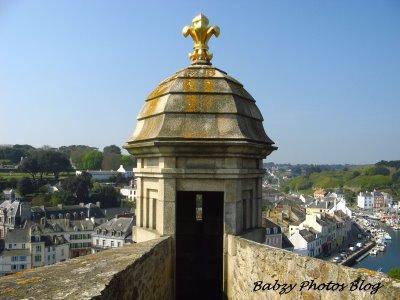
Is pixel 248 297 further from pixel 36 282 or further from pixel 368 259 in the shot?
pixel 368 259

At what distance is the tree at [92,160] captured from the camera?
172 metres

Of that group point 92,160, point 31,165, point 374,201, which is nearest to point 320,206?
point 374,201

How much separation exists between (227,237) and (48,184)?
12348 centimetres

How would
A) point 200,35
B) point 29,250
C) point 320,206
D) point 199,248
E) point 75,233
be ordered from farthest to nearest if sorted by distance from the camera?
point 320,206
point 75,233
point 29,250
point 199,248
point 200,35

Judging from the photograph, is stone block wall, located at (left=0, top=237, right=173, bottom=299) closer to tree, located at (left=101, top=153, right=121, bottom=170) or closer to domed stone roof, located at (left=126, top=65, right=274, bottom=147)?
domed stone roof, located at (left=126, top=65, right=274, bottom=147)

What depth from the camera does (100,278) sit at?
12.3 feet

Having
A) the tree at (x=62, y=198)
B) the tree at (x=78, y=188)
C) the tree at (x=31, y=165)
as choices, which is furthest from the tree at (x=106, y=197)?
the tree at (x=31, y=165)

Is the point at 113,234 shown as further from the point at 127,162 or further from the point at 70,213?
the point at 127,162

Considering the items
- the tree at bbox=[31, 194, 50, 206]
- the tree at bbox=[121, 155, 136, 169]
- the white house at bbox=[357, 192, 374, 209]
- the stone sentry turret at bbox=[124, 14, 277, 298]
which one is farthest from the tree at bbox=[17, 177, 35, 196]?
the white house at bbox=[357, 192, 374, 209]

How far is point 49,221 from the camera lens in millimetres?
76438

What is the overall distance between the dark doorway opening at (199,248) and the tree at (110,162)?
176283 mm

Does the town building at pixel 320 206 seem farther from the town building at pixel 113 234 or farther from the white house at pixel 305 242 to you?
the town building at pixel 113 234

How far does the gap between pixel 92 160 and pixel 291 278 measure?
174 metres

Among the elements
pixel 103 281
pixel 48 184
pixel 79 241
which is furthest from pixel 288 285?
pixel 48 184
